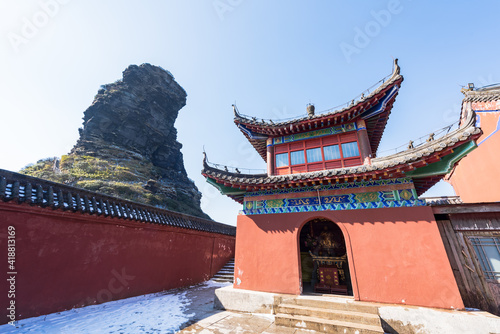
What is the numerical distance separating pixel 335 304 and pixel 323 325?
2.59 ft

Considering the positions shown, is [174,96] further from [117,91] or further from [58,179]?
[58,179]

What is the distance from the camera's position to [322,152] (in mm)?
8430

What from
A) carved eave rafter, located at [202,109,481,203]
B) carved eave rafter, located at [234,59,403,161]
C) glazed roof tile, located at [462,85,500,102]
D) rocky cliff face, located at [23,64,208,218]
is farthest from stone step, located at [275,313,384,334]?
rocky cliff face, located at [23,64,208,218]

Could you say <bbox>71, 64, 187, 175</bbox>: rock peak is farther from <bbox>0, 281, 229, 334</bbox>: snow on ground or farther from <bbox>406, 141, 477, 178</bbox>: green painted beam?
<bbox>406, 141, 477, 178</bbox>: green painted beam

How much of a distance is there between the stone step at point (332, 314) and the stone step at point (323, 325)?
99mm

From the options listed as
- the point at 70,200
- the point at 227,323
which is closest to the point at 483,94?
the point at 227,323

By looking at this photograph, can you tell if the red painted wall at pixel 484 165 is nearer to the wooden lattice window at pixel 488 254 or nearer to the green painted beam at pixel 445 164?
the wooden lattice window at pixel 488 254

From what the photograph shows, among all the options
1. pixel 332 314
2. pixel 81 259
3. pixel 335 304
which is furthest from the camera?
pixel 81 259

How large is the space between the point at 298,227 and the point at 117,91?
47.0 meters

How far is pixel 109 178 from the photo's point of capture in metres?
28.8

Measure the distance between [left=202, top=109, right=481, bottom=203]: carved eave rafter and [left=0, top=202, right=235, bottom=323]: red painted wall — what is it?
418 centimetres

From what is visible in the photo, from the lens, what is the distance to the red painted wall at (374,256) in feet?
17.4

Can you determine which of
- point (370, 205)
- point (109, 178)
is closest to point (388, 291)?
point (370, 205)

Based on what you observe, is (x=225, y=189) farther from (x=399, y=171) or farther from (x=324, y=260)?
(x=399, y=171)
